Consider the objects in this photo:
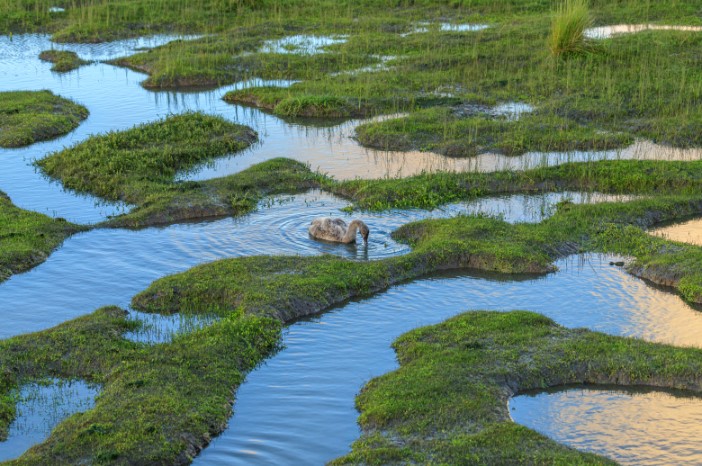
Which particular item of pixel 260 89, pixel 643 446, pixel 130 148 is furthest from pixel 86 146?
pixel 643 446

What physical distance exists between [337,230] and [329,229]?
0.15m

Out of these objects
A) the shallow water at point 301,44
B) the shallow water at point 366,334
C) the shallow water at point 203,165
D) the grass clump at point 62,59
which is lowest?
the shallow water at point 366,334

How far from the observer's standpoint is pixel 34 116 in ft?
82.8

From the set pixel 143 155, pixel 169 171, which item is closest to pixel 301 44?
pixel 143 155

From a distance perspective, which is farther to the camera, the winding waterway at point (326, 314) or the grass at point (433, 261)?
the grass at point (433, 261)

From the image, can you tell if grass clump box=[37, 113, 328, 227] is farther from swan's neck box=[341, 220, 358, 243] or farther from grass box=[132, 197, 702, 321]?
grass box=[132, 197, 702, 321]

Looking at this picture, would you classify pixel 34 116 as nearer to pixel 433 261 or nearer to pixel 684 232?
pixel 433 261

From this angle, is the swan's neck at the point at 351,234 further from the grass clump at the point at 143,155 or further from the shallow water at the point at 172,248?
the grass clump at the point at 143,155

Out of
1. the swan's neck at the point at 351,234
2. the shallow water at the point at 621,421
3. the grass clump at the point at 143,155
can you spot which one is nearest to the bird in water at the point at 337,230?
the swan's neck at the point at 351,234

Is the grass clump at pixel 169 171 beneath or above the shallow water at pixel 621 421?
above

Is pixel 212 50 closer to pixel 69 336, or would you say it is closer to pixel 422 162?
pixel 422 162

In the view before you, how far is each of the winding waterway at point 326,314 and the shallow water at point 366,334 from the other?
0.02m

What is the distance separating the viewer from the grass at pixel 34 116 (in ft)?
78.5

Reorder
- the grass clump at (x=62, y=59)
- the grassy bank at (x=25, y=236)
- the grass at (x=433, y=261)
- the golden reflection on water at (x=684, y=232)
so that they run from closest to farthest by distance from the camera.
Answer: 1. the grass at (x=433, y=261)
2. the grassy bank at (x=25, y=236)
3. the golden reflection on water at (x=684, y=232)
4. the grass clump at (x=62, y=59)
